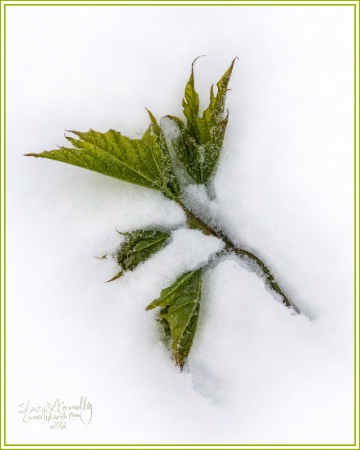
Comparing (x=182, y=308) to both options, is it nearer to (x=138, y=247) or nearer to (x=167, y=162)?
(x=138, y=247)

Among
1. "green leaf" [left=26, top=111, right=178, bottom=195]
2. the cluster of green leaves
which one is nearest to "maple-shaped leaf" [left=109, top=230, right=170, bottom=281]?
the cluster of green leaves

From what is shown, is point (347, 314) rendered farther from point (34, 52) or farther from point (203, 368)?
point (34, 52)

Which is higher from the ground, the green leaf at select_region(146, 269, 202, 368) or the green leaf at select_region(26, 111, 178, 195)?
the green leaf at select_region(26, 111, 178, 195)

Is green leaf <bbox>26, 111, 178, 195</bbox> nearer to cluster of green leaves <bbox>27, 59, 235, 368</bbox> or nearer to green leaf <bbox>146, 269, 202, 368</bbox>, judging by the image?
cluster of green leaves <bbox>27, 59, 235, 368</bbox>

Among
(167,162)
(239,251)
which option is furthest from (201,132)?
(239,251)

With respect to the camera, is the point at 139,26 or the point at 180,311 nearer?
the point at 180,311

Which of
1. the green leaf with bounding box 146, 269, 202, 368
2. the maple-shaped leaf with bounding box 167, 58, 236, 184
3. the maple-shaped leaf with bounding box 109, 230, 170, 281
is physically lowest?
the green leaf with bounding box 146, 269, 202, 368

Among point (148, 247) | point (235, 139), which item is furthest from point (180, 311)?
point (235, 139)
